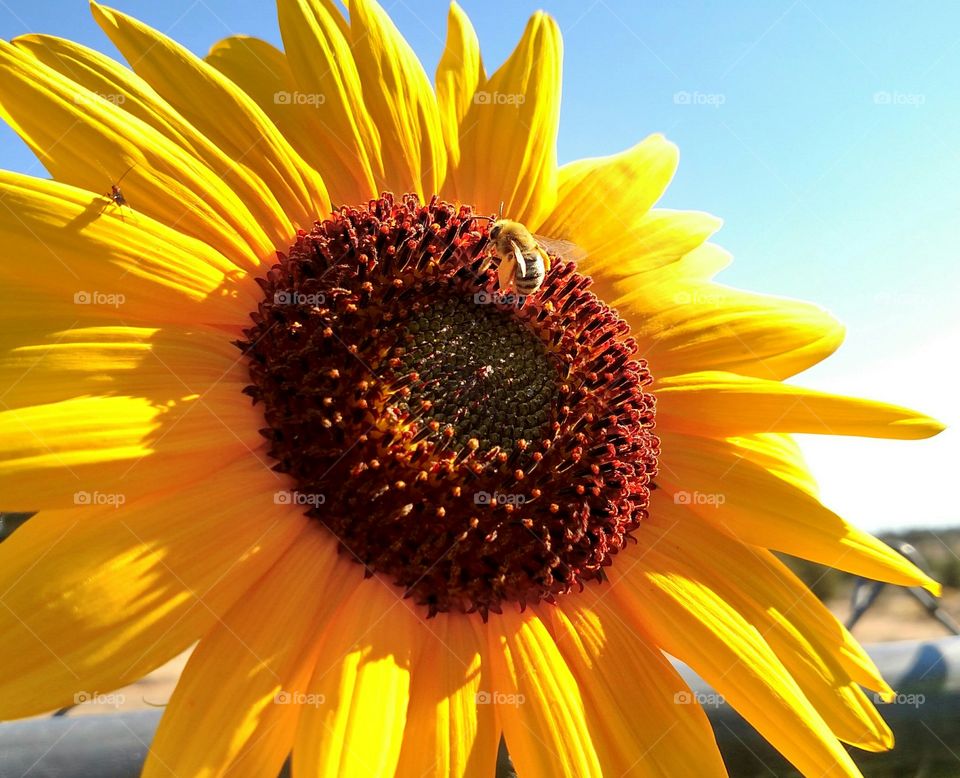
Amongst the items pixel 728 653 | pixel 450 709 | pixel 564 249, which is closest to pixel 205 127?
pixel 564 249

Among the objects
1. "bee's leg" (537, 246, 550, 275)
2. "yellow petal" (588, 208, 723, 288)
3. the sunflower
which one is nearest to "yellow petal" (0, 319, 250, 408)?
the sunflower

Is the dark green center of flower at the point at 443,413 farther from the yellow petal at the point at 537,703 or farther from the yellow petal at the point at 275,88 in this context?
the yellow petal at the point at 275,88

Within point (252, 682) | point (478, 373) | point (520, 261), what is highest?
point (520, 261)

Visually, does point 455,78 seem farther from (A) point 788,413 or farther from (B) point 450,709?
(B) point 450,709

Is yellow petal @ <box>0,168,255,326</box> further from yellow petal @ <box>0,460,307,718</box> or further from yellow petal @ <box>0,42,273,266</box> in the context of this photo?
yellow petal @ <box>0,460,307,718</box>

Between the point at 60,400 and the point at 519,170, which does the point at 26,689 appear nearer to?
the point at 60,400

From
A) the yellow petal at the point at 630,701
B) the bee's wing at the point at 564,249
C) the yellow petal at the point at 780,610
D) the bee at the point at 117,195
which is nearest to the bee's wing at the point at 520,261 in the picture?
the bee's wing at the point at 564,249
